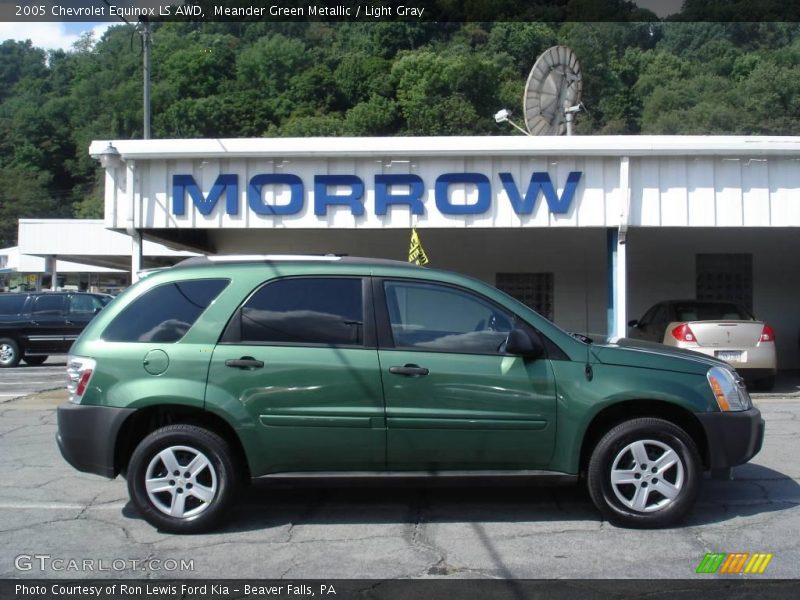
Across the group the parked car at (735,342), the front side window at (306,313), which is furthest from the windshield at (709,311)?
the front side window at (306,313)

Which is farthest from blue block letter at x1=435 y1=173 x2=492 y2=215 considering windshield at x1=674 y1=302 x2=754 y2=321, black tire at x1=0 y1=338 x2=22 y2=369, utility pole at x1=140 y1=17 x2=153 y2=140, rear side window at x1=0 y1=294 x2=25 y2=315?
black tire at x1=0 y1=338 x2=22 y2=369

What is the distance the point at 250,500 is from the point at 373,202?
6557mm

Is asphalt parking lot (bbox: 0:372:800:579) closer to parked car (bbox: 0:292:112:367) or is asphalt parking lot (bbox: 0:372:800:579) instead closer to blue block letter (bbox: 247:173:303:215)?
blue block letter (bbox: 247:173:303:215)

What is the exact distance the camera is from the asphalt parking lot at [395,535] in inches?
189

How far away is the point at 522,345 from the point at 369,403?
1.11 meters

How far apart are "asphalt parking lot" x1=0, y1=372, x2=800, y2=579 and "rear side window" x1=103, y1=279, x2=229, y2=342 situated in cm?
133

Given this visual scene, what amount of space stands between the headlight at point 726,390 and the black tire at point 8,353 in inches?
676

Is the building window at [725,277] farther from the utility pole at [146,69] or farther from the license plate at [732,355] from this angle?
the utility pole at [146,69]

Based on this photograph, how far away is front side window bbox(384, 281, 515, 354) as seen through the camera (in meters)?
5.46

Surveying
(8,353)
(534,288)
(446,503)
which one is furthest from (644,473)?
(8,353)

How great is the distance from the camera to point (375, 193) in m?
12.0

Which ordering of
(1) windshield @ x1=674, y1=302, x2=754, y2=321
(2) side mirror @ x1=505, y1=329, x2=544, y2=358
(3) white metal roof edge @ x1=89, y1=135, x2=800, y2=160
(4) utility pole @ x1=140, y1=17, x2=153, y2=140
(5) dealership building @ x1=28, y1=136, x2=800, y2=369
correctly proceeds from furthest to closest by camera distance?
(4) utility pole @ x1=140, y1=17, x2=153, y2=140 → (1) windshield @ x1=674, y1=302, x2=754, y2=321 → (5) dealership building @ x1=28, y1=136, x2=800, y2=369 → (3) white metal roof edge @ x1=89, y1=135, x2=800, y2=160 → (2) side mirror @ x1=505, y1=329, x2=544, y2=358

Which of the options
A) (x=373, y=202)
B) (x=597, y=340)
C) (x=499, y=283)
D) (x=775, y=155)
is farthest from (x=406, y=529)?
(x=499, y=283)

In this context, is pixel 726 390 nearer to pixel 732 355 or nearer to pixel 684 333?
pixel 684 333
